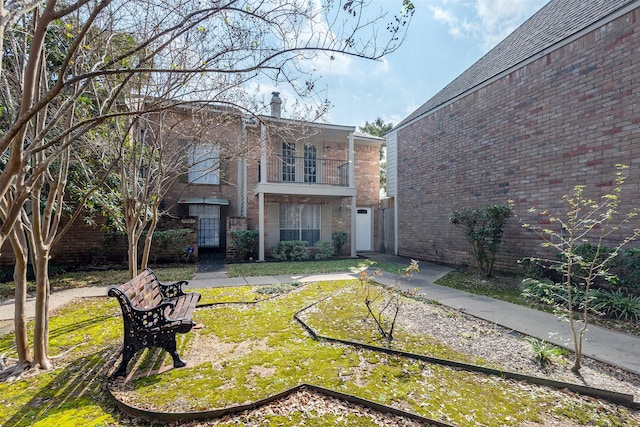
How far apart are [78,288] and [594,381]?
32.8 feet

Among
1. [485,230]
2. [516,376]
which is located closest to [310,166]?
[485,230]

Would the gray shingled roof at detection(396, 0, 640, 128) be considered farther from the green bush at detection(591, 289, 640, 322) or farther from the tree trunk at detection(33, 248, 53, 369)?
the tree trunk at detection(33, 248, 53, 369)

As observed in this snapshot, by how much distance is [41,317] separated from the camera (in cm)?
350

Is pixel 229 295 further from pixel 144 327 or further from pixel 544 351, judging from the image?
pixel 544 351

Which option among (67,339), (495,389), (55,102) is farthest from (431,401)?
(55,102)

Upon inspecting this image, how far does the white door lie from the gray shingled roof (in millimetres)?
5781

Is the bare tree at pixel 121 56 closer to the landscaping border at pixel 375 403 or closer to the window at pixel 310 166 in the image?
the landscaping border at pixel 375 403

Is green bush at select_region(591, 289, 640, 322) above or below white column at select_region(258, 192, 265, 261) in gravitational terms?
below

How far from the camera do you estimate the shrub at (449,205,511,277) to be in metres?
7.95

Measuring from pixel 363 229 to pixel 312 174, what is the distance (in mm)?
4249

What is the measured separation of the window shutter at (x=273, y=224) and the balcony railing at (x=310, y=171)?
1239mm

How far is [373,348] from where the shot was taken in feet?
12.7

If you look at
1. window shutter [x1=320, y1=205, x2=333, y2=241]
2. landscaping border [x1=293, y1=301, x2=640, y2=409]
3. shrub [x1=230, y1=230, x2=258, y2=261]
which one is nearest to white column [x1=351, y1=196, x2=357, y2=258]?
window shutter [x1=320, y1=205, x2=333, y2=241]

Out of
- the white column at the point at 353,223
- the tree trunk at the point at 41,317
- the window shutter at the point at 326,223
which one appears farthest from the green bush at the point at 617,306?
the window shutter at the point at 326,223
